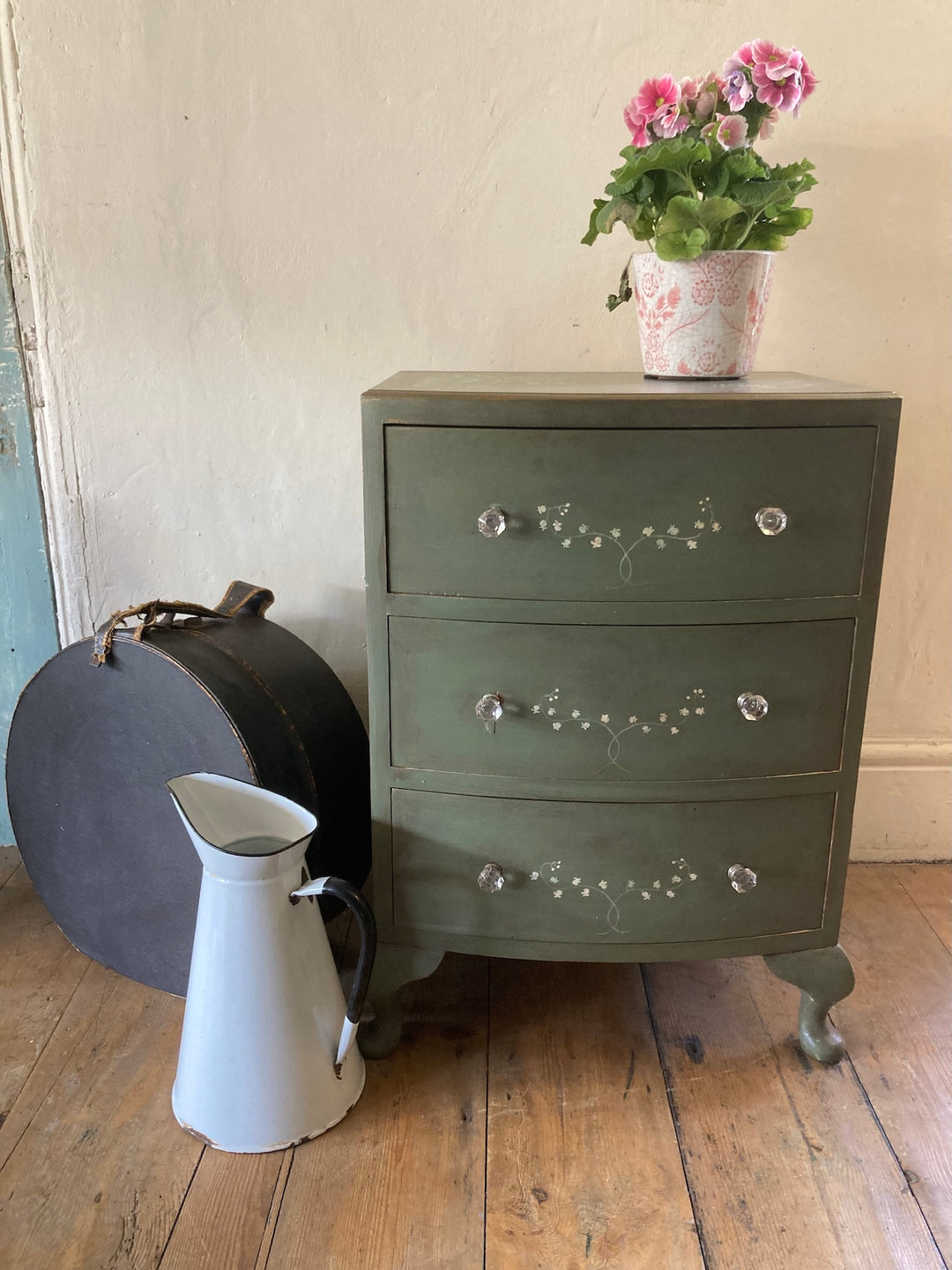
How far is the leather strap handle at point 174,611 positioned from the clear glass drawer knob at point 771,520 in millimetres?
788

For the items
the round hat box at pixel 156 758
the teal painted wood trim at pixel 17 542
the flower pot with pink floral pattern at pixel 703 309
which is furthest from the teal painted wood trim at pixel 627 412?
the teal painted wood trim at pixel 17 542

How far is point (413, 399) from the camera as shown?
3.60 ft

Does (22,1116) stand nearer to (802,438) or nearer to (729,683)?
(729,683)

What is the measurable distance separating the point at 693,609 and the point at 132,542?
3.38 ft

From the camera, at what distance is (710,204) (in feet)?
3.84

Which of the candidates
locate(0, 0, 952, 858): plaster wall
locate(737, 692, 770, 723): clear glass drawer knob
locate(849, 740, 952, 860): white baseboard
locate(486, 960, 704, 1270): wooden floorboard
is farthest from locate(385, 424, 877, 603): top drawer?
locate(849, 740, 952, 860): white baseboard

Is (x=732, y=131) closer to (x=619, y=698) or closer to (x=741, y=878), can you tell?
(x=619, y=698)

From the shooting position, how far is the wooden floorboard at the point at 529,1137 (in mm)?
1091

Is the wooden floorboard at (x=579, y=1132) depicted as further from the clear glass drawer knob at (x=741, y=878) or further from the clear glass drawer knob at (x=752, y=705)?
the clear glass drawer knob at (x=752, y=705)

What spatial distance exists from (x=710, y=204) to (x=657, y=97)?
159 mm

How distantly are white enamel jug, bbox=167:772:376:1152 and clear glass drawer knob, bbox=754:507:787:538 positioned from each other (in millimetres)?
644

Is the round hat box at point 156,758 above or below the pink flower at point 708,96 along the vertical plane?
below

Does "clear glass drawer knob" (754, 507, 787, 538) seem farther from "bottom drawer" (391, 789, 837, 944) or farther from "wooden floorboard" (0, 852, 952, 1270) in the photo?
"wooden floorboard" (0, 852, 952, 1270)

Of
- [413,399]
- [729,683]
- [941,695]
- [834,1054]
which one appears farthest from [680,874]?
[941,695]
